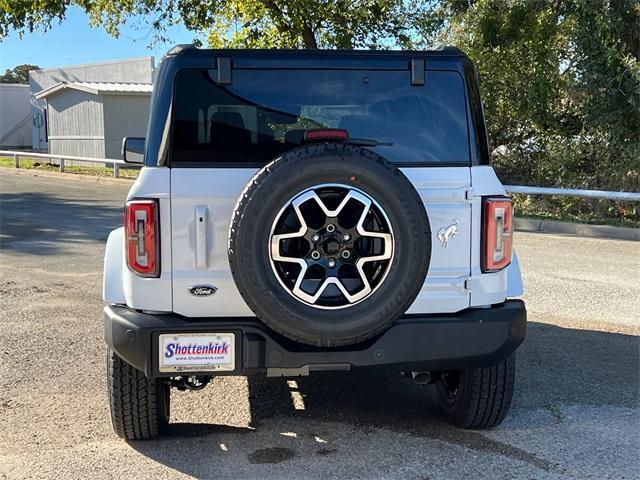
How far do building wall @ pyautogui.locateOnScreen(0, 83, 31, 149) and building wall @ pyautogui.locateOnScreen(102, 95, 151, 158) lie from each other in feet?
56.6

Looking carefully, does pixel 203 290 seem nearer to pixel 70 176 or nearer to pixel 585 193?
pixel 585 193

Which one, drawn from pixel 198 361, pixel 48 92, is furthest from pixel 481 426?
pixel 48 92

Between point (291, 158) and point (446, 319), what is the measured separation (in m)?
1.07

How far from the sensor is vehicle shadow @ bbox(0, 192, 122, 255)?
32.4 ft

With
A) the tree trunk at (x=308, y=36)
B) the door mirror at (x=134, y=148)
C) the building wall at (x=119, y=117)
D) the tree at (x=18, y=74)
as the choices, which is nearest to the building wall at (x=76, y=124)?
the building wall at (x=119, y=117)

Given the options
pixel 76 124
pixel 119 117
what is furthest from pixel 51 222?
pixel 76 124

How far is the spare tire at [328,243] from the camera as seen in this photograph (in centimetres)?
298

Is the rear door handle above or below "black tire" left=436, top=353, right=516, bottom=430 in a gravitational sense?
above

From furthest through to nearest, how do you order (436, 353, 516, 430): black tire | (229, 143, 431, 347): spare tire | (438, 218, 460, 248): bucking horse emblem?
(436, 353, 516, 430): black tire, (438, 218, 460, 248): bucking horse emblem, (229, 143, 431, 347): spare tire

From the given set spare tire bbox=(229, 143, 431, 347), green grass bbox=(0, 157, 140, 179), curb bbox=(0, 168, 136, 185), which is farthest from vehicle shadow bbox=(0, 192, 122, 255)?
spare tire bbox=(229, 143, 431, 347)

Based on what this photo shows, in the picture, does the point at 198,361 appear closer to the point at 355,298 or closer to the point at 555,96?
the point at 355,298

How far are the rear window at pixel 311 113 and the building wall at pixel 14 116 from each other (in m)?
43.2

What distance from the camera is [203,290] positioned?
128 inches

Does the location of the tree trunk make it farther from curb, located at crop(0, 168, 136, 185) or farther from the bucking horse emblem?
the bucking horse emblem
